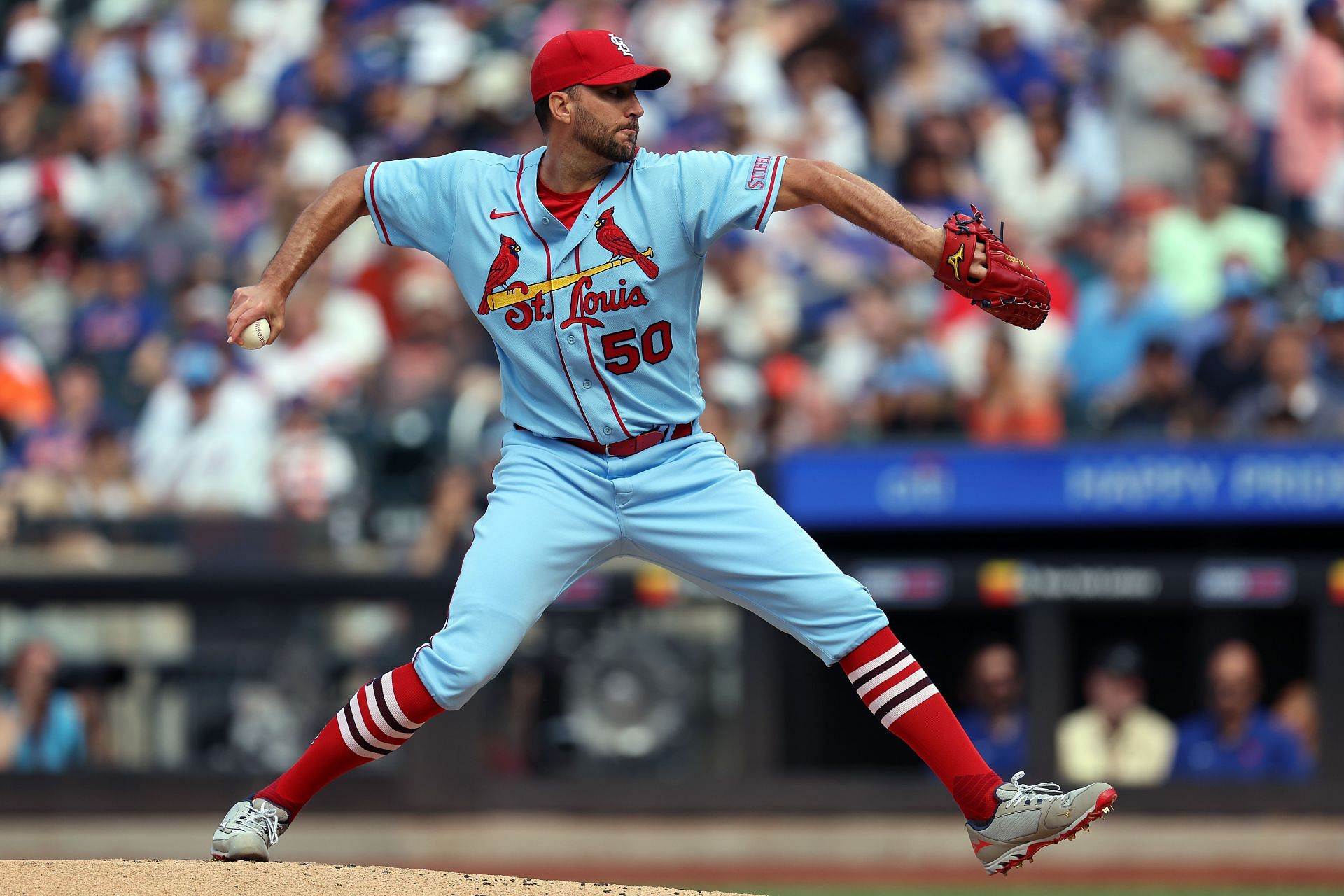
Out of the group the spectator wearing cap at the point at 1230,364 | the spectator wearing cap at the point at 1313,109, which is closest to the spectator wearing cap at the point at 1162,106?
the spectator wearing cap at the point at 1313,109

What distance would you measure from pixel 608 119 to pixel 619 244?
262mm

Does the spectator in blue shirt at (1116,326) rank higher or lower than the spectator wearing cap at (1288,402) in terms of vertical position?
higher

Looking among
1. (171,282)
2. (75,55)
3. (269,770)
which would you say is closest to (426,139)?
(171,282)

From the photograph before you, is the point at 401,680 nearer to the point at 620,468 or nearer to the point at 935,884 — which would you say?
the point at 620,468

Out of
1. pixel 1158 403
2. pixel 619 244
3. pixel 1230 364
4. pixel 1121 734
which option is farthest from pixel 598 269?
pixel 1230 364

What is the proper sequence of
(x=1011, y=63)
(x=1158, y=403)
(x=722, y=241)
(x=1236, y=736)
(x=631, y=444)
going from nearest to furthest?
1. (x=631, y=444)
2. (x=1236, y=736)
3. (x=1158, y=403)
4. (x=722, y=241)
5. (x=1011, y=63)

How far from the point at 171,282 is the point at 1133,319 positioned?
5.05 metres

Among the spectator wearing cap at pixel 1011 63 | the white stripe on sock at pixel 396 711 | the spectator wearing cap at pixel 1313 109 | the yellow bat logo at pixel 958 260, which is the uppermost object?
the spectator wearing cap at pixel 1011 63

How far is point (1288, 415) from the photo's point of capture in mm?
7859

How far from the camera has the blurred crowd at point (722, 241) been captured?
825cm

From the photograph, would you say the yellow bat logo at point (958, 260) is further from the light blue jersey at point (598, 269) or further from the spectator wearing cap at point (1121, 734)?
the spectator wearing cap at point (1121, 734)

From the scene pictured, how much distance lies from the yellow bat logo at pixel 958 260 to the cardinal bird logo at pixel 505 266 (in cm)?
90

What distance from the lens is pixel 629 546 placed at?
4.23 m

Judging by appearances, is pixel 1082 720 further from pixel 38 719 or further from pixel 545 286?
pixel 545 286
